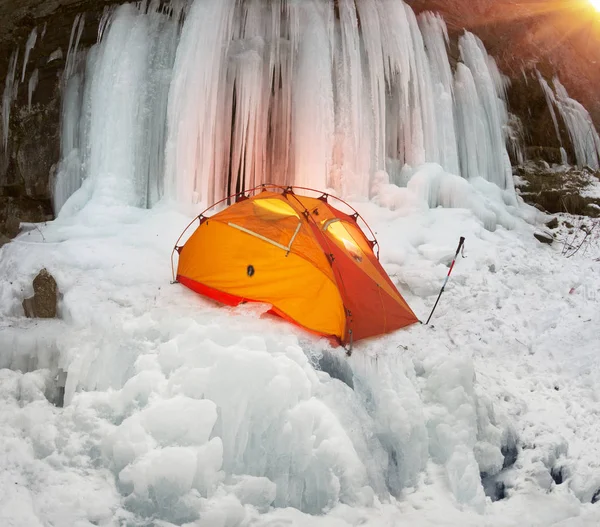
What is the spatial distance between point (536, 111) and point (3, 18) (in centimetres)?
1120

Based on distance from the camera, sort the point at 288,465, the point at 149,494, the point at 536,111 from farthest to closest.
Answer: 1. the point at 536,111
2. the point at 288,465
3. the point at 149,494

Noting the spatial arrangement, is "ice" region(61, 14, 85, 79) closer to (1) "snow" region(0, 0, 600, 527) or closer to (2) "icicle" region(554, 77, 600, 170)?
(1) "snow" region(0, 0, 600, 527)

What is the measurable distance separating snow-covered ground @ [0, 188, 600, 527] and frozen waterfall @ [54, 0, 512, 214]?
123 inches

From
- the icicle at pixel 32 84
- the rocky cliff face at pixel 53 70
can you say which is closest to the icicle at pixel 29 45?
the rocky cliff face at pixel 53 70

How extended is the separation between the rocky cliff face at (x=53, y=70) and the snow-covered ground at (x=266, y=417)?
16.1 feet

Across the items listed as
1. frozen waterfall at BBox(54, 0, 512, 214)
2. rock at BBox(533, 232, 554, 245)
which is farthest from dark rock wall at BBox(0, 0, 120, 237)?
rock at BBox(533, 232, 554, 245)

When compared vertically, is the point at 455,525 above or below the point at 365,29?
below

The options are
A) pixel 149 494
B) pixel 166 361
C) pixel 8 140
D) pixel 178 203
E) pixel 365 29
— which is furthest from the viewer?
pixel 8 140

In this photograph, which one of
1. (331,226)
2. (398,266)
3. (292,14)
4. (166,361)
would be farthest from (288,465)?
(292,14)

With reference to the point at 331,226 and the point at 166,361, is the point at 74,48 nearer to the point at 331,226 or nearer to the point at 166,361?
the point at 331,226

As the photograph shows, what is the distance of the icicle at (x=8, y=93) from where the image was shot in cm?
1059

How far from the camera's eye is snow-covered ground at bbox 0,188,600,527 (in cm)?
344

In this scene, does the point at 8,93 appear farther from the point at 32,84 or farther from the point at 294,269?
the point at 294,269

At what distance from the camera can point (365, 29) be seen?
31.6 ft
